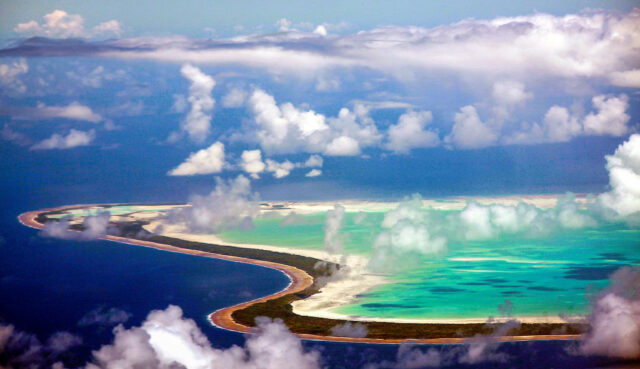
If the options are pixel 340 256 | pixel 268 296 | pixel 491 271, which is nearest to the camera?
pixel 268 296

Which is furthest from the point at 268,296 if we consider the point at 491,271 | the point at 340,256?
the point at 491,271

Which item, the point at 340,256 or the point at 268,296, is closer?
the point at 268,296

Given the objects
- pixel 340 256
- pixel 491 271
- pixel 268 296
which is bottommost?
pixel 268 296

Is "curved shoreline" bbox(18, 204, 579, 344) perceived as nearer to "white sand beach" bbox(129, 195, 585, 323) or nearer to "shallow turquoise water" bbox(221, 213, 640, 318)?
"white sand beach" bbox(129, 195, 585, 323)

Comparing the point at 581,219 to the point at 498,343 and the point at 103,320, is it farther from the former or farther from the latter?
the point at 103,320

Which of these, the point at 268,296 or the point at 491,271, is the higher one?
the point at 491,271

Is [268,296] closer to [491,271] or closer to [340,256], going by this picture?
[340,256]

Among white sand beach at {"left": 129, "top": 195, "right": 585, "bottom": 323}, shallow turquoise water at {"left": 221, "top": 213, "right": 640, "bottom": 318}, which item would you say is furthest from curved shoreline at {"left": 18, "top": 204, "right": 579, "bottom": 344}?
shallow turquoise water at {"left": 221, "top": 213, "right": 640, "bottom": 318}

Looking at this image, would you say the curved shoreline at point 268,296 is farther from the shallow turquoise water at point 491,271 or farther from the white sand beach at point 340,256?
the shallow turquoise water at point 491,271

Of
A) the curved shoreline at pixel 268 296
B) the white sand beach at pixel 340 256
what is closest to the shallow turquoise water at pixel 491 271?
the white sand beach at pixel 340 256

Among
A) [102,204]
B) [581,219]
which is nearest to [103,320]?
[581,219]
